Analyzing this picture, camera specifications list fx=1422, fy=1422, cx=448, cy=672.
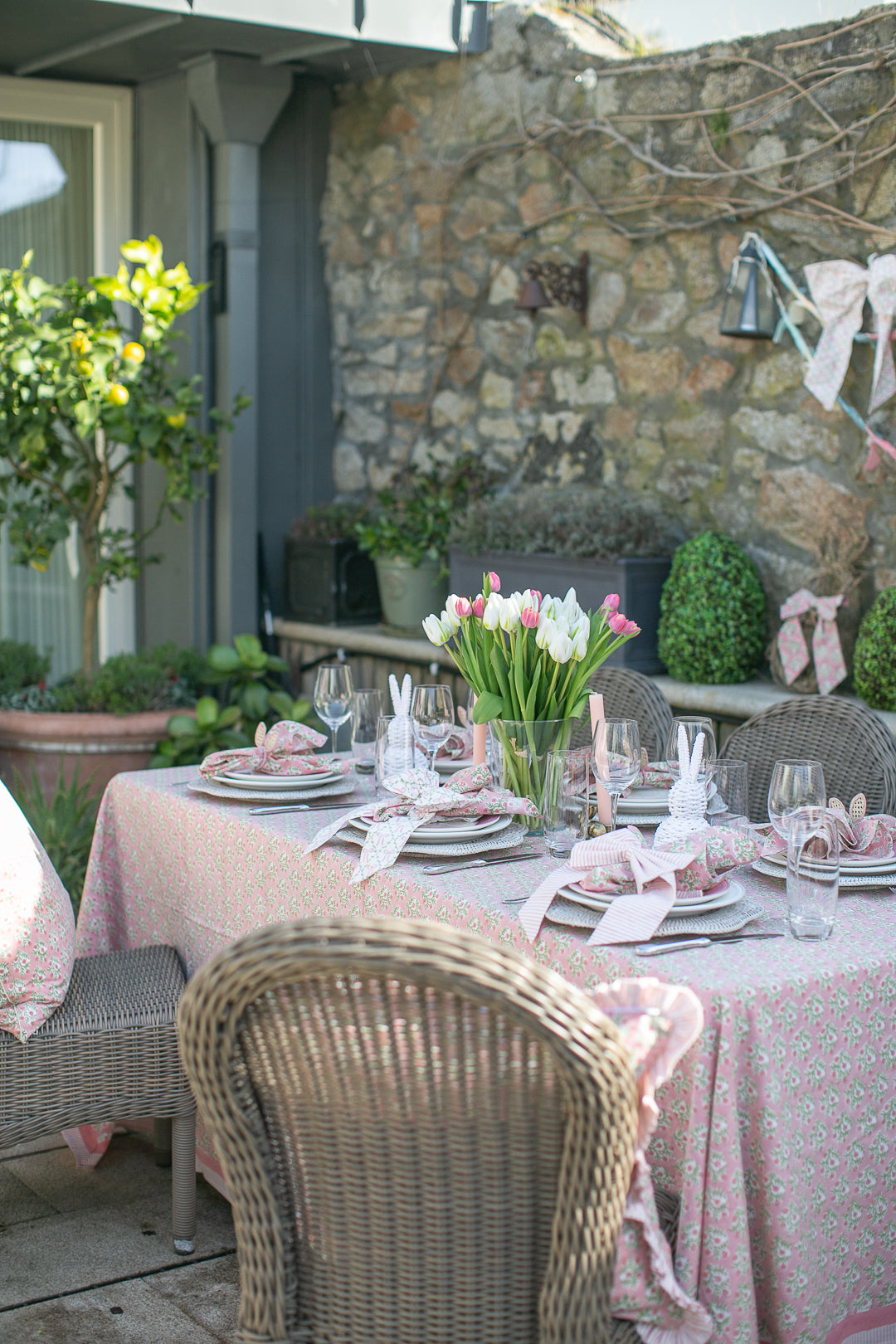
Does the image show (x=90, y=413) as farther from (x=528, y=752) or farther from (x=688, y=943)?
(x=688, y=943)

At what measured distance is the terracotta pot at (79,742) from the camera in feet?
16.1

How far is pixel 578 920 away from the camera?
1867 mm

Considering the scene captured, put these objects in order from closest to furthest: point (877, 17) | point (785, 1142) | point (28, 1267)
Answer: point (785, 1142), point (28, 1267), point (877, 17)

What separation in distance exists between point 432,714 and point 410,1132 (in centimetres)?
121

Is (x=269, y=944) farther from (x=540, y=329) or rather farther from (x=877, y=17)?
(x=540, y=329)

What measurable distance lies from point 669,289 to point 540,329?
0.62 m

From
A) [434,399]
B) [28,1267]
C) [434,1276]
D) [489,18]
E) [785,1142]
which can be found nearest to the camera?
[434,1276]

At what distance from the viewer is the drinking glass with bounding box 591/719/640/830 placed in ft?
7.52

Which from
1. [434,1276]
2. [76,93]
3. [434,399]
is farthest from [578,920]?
[76,93]

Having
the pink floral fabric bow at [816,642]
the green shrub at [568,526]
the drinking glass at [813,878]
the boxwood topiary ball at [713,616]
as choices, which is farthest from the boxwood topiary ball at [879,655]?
the drinking glass at [813,878]

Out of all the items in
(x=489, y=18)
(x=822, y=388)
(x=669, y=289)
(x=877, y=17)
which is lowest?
(x=822, y=388)

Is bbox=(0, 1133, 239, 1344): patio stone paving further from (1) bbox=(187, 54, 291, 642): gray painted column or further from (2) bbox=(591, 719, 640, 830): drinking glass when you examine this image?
(1) bbox=(187, 54, 291, 642): gray painted column

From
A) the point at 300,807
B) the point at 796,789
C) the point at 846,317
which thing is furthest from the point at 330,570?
the point at 796,789

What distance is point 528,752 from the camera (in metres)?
2.39
